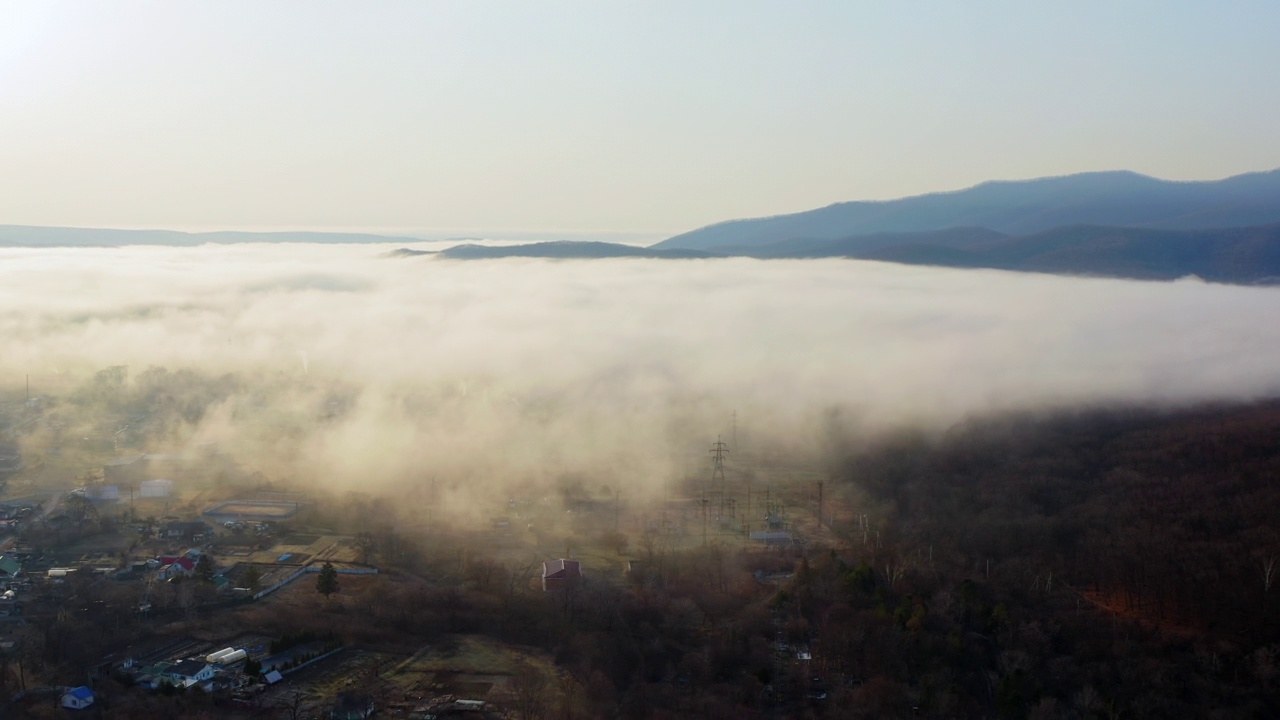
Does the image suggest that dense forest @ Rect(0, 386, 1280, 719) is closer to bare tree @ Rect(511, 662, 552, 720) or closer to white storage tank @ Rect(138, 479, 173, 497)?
bare tree @ Rect(511, 662, 552, 720)

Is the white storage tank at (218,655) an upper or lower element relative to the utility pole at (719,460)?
lower

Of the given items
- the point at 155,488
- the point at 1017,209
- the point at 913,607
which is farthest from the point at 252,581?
the point at 1017,209

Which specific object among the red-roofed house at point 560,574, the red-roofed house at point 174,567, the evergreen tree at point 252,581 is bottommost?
the red-roofed house at point 174,567

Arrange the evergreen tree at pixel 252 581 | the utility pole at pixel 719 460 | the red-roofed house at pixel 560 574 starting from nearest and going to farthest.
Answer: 1. the red-roofed house at pixel 560 574
2. the evergreen tree at pixel 252 581
3. the utility pole at pixel 719 460

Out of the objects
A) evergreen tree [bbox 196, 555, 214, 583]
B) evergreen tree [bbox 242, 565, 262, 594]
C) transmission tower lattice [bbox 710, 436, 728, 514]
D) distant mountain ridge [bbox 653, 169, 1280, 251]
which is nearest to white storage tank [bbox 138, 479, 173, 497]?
evergreen tree [bbox 196, 555, 214, 583]

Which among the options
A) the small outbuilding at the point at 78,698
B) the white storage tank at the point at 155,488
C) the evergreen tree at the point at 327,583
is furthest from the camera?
the white storage tank at the point at 155,488

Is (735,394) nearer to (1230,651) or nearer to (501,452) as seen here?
(501,452)

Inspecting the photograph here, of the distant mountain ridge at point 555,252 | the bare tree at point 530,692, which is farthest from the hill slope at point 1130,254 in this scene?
the bare tree at point 530,692

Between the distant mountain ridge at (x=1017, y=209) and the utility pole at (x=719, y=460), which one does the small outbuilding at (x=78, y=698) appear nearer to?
the utility pole at (x=719, y=460)
